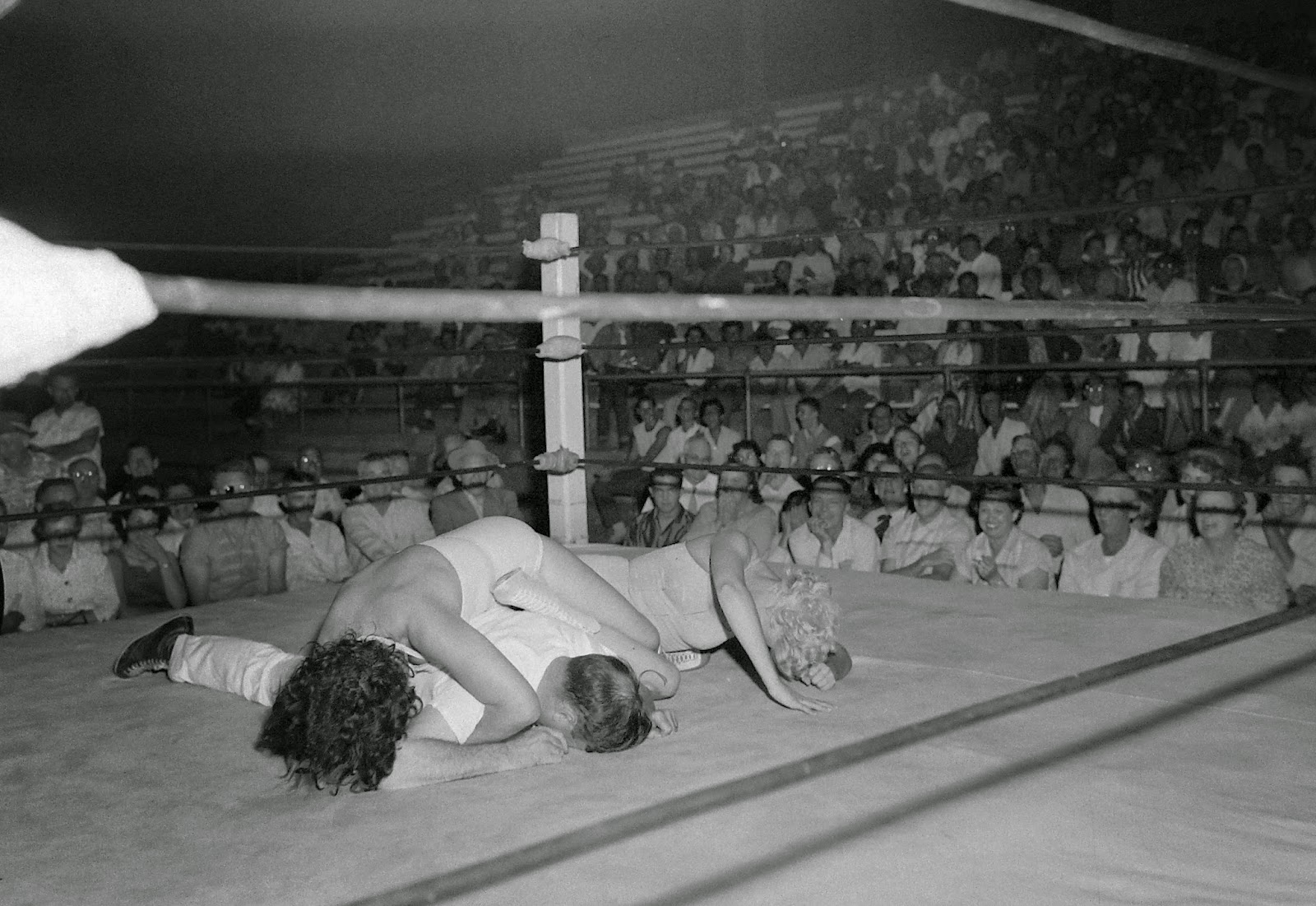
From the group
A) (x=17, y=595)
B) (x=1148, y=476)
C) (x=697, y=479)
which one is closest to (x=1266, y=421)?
(x=1148, y=476)

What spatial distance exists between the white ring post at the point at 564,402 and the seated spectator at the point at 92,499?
1690 millimetres

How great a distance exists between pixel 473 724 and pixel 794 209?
21.7ft

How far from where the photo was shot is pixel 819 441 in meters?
4.88

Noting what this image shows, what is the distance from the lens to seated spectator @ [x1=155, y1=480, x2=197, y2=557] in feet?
12.3

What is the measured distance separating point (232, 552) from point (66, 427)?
1.85 m

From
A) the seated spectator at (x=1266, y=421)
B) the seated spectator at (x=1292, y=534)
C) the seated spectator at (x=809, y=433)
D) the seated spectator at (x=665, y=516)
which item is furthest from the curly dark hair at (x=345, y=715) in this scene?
the seated spectator at (x=1266, y=421)

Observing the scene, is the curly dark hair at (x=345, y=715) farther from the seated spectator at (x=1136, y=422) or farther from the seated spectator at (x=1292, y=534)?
the seated spectator at (x=1136, y=422)

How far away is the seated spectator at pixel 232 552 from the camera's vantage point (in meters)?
3.70

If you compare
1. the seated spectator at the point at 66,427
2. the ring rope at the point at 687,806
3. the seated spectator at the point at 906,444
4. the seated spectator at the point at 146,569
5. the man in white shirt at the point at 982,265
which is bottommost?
the seated spectator at the point at 146,569

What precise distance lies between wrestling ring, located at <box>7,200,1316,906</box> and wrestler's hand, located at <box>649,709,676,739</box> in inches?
2.1

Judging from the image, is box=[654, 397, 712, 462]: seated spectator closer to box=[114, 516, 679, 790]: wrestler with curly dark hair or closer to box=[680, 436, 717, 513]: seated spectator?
box=[680, 436, 717, 513]: seated spectator

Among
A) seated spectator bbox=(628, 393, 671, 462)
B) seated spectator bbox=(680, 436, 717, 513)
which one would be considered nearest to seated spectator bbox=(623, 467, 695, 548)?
seated spectator bbox=(680, 436, 717, 513)

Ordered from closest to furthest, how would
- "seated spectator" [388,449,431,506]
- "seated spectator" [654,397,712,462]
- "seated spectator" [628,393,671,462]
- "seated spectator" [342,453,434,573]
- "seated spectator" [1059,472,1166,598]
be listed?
1. "seated spectator" [1059,472,1166,598]
2. "seated spectator" [342,453,434,573]
3. "seated spectator" [388,449,431,506]
4. "seated spectator" [654,397,712,462]
5. "seated spectator" [628,393,671,462]

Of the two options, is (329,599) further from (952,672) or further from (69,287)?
(69,287)
